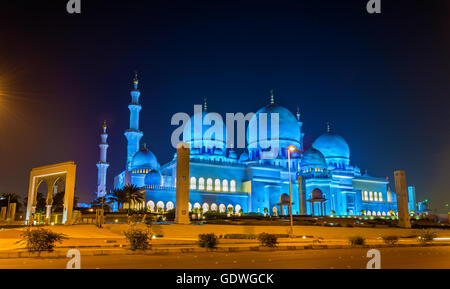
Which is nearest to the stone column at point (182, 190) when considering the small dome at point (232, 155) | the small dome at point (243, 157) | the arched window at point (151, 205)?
the arched window at point (151, 205)

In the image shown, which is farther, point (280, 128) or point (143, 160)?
point (280, 128)

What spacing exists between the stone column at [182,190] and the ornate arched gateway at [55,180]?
29.3ft

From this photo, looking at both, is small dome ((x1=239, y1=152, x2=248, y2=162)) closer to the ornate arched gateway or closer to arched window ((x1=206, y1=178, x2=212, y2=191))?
arched window ((x1=206, y1=178, x2=212, y2=191))

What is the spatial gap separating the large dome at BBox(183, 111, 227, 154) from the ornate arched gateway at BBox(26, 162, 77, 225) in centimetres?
2421

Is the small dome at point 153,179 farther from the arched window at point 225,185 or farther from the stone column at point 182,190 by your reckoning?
the stone column at point 182,190

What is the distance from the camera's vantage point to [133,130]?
199ft

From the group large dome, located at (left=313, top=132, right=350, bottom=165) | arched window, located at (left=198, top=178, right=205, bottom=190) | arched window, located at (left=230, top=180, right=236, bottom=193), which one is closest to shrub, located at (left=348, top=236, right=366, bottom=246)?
arched window, located at (left=198, top=178, right=205, bottom=190)

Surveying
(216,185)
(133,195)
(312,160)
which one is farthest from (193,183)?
(312,160)

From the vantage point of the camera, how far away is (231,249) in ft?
51.9

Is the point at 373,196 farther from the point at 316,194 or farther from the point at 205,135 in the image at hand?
the point at 205,135

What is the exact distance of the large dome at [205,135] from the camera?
59.8 meters

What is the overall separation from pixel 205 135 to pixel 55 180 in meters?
25.9
